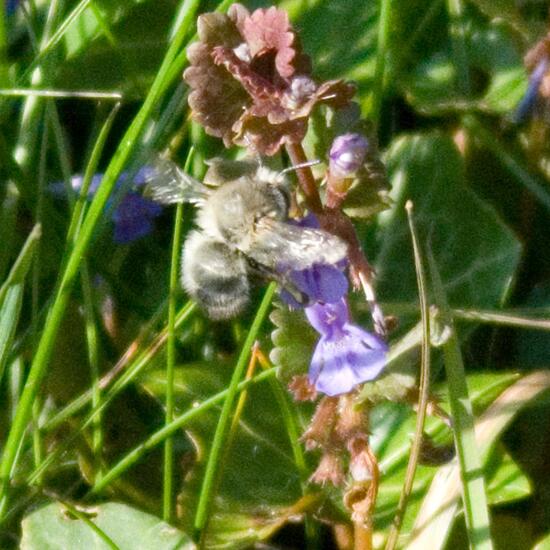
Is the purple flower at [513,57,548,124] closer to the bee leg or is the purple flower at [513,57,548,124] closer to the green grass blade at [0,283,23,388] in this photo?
the bee leg

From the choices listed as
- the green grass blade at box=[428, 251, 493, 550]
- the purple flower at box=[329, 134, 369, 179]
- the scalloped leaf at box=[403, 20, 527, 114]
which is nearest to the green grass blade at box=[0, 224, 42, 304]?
the purple flower at box=[329, 134, 369, 179]

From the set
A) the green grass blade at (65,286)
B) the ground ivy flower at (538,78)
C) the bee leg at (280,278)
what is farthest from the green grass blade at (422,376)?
the ground ivy flower at (538,78)

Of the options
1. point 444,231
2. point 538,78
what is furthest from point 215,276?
point 538,78

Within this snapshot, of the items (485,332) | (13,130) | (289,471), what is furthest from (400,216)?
(13,130)

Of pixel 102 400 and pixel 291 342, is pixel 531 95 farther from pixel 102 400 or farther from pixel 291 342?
pixel 102 400

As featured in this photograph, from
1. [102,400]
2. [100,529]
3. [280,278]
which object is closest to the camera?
[280,278]

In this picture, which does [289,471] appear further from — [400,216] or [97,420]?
[400,216]
